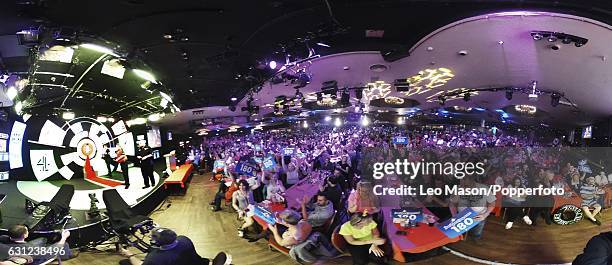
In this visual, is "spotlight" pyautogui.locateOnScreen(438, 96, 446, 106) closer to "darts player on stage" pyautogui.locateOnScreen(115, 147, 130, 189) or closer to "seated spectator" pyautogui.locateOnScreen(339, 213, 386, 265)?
"seated spectator" pyautogui.locateOnScreen(339, 213, 386, 265)

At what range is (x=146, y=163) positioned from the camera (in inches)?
349

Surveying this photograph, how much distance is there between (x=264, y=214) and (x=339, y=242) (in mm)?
1428

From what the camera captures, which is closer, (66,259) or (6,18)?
(6,18)

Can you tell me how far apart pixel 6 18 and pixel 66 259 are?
3.37m

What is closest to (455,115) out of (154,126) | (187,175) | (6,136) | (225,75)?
(225,75)

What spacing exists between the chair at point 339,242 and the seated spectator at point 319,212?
0.29 m

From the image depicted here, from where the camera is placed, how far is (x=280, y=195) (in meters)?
6.16

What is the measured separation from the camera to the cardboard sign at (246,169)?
771cm

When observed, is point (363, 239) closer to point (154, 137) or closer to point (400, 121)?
point (400, 121)

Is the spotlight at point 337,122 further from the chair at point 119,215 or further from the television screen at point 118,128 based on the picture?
the chair at point 119,215

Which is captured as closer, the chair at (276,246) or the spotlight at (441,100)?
the chair at (276,246)

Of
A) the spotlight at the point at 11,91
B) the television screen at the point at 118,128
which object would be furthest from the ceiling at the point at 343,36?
the television screen at the point at 118,128

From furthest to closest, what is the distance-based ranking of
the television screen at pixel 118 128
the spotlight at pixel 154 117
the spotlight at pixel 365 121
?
1. the spotlight at pixel 365 121
2. the spotlight at pixel 154 117
3. the television screen at pixel 118 128

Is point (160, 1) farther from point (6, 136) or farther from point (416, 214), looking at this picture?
point (6, 136)
